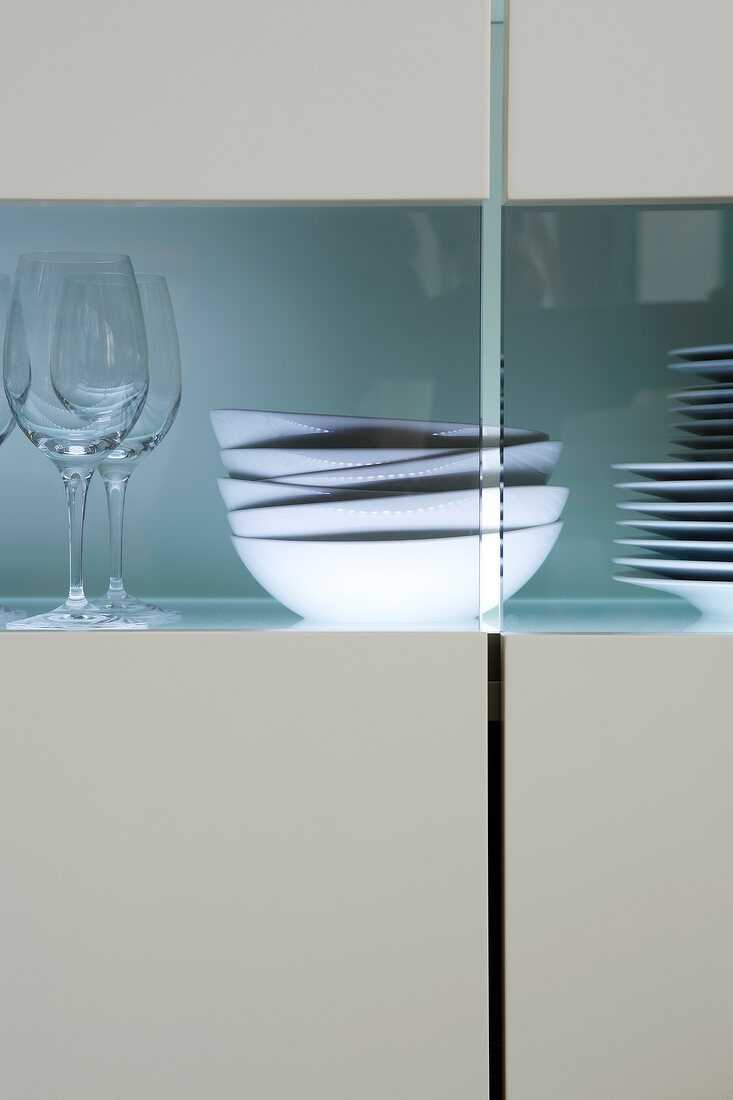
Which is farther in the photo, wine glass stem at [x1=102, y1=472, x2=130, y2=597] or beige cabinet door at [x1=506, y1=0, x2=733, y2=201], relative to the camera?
wine glass stem at [x1=102, y1=472, x2=130, y2=597]

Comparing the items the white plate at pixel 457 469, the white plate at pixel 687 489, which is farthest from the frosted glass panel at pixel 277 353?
the white plate at pixel 687 489

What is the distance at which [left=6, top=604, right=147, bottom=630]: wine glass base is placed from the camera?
0.61m

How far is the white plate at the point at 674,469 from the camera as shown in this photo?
24.5 inches

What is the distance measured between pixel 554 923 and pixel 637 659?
0.51 feet

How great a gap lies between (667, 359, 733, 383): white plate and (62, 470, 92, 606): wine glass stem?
38 centimetres

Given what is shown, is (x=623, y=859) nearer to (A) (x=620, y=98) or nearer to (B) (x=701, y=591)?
(B) (x=701, y=591)

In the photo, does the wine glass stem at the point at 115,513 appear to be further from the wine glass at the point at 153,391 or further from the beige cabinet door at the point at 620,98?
the beige cabinet door at the point at 620,98

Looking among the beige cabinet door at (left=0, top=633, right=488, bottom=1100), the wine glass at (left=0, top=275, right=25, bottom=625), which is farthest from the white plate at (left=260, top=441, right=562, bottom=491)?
the wine glass at (left=0, top=275, right=25, bottom=625)

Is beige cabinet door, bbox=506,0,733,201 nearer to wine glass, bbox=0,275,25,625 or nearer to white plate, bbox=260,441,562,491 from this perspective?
white plate, bbox=260,441,562,491

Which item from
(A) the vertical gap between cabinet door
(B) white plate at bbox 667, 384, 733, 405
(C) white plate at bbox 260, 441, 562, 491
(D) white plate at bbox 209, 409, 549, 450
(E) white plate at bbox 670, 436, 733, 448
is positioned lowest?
(A) the vertical gap between cabinet door

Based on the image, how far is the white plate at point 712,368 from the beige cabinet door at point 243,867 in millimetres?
222

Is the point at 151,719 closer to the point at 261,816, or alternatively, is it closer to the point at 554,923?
the point at 261,816

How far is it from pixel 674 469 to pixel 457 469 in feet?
0.43

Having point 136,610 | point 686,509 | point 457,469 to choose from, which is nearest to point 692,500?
point 686,509
